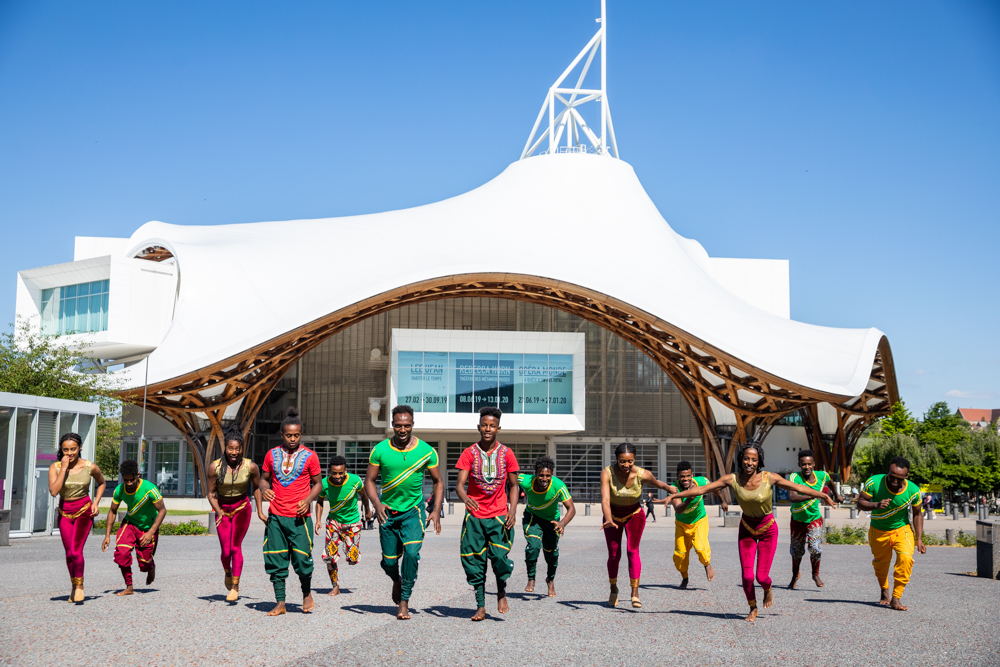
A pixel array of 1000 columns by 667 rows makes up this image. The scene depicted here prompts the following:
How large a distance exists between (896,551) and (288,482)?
5844mm

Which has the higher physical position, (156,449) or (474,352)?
(474,352)

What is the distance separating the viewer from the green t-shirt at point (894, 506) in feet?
30.4

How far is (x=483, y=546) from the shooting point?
27.1 feet

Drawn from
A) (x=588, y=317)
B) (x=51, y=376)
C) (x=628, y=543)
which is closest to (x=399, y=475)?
(x=628, y=543)

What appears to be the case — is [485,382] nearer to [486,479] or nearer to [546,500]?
[546,500]

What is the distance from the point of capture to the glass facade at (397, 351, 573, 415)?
43719mm

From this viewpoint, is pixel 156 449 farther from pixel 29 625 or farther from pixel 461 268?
pixel 29 625

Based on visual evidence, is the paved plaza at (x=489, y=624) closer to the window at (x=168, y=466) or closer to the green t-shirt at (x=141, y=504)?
the green t-shirt at (x=141, y=504)

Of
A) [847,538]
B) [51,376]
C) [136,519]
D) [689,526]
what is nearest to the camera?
[136,519]

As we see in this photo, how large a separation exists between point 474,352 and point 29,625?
122 feet

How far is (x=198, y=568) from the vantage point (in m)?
12.5

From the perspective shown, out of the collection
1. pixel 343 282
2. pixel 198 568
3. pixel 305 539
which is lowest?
pixel 198 568

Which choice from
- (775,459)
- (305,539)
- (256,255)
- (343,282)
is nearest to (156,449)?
(256,255)

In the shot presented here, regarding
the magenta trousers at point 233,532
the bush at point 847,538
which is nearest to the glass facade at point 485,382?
the bush at point 847,538
